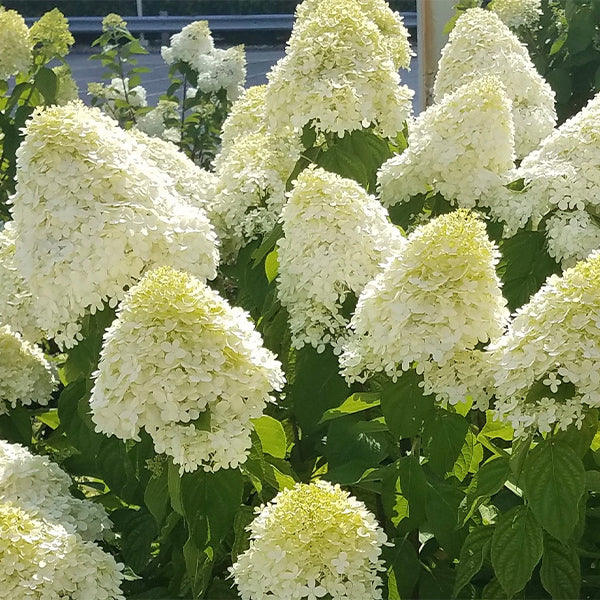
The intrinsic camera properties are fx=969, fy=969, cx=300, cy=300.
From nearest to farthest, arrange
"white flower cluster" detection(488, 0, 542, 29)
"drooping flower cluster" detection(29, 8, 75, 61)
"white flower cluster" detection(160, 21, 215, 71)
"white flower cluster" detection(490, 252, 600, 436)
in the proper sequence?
"white flower cluster" detection(490, 252, 600, 436) → "drooping flower cluster" detection(29, 8, 75, 61) → "white flower cluster" detection(488, 0, 542, 29) → "white flower cluster" detection(160, 21, 215, 71)

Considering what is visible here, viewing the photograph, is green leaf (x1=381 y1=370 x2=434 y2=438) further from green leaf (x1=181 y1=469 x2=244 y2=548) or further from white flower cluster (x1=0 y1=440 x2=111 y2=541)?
white flower cluster (x1=0 y1=440 x2=111 y2=541)

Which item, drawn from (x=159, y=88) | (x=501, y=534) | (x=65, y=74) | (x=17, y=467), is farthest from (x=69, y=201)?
(x=159, y=88)

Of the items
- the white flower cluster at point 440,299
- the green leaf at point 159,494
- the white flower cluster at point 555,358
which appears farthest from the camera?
the green leaf at point 159,494

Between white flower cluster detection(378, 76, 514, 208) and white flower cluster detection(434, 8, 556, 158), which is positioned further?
white flower cluster detection(434, 8, 556, 158)

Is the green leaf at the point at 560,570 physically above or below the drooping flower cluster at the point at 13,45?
below

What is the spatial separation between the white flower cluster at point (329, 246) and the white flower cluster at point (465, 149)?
278mm

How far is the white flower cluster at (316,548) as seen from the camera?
1.22m

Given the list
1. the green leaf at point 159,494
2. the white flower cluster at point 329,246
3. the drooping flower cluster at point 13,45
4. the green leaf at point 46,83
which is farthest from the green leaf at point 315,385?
the drooping flower cluster at point 13,45

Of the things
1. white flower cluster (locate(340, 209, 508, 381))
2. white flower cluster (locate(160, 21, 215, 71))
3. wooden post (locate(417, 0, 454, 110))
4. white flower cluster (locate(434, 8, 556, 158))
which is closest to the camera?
white flower cluster (locate(340, 209, 508, 381))

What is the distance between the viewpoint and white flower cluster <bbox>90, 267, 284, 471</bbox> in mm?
1283

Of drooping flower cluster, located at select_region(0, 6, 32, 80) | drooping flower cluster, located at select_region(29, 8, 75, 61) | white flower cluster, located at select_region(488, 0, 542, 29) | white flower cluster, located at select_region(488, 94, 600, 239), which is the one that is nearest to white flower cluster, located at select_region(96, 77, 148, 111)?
drooping flower cluster, located at select_region(29, 8, 75, 61)

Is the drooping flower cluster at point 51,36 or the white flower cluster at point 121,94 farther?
the white flower cluster at point 121,94

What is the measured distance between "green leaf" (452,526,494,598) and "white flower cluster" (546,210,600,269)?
1.79 feet

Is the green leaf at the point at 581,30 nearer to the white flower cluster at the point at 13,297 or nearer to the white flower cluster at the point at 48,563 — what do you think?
the white flower cluster at the point at 13,297
